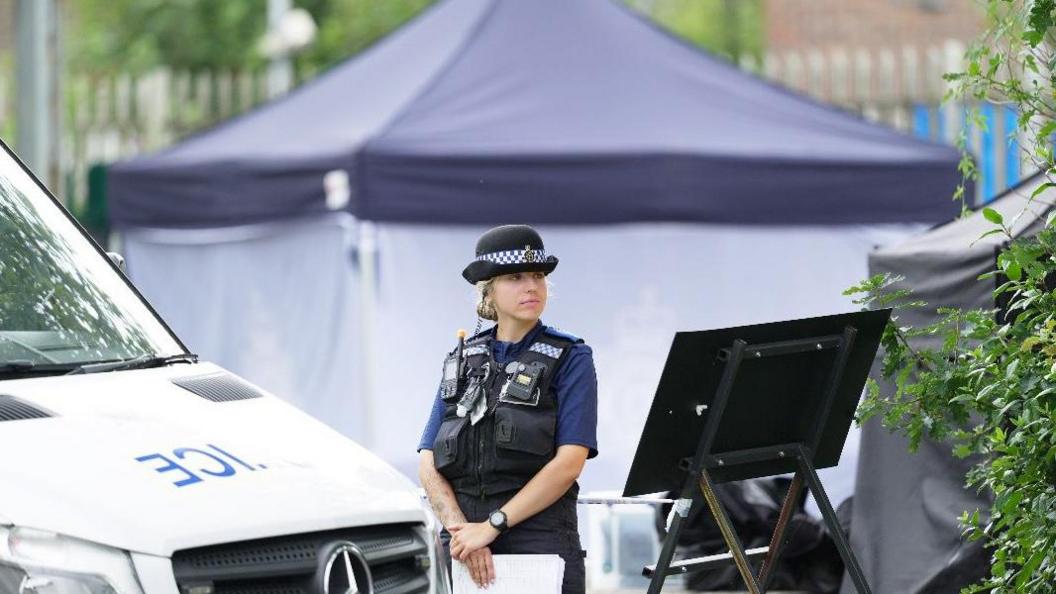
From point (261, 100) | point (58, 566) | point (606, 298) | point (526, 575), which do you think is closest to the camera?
point (58, 566)

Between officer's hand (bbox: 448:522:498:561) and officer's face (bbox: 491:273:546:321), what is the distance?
66cm

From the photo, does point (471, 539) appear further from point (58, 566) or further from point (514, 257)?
point (58, 566)

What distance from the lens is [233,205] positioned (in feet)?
35.8

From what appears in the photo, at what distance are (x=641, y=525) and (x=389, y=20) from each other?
2237 cm

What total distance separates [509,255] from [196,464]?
1422 mm

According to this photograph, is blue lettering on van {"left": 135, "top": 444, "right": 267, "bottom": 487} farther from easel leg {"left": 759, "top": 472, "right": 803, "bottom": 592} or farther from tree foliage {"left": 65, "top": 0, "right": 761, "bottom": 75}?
tree foliage {"left": 65, "top": 0, "right": 761, "bottom": 75}

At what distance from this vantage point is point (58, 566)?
12.7 feet

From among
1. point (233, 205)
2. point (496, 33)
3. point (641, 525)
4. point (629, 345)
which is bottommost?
point (641, 525)

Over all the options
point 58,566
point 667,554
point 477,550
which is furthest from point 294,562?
point 667,554

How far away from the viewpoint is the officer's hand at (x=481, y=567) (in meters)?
5.20

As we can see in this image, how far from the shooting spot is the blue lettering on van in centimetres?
423

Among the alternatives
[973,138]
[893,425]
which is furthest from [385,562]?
[973,138]

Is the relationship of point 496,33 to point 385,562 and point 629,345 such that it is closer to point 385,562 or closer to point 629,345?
point 629,345

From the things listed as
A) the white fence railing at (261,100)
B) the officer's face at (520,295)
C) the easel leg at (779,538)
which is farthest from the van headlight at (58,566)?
the white fence railing at (261,100)
